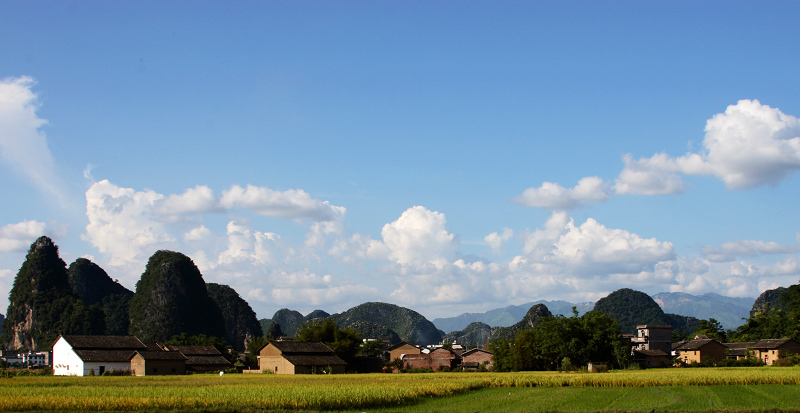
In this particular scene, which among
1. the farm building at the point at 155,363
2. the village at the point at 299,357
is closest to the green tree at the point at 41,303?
the village at the point at 299,357

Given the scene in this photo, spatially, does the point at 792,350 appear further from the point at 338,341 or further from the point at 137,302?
the point at 137,302

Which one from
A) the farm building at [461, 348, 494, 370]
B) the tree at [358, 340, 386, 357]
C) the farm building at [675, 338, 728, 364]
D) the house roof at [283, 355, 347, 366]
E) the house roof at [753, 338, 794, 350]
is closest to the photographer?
the house roof at [283, 355, 347, 366]

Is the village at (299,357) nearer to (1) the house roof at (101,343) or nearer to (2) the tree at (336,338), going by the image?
(1) the house roof at (101,343)

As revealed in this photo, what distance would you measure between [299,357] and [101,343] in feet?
67.3

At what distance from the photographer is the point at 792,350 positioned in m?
80.8

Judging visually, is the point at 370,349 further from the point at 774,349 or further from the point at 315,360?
the point at 774,349

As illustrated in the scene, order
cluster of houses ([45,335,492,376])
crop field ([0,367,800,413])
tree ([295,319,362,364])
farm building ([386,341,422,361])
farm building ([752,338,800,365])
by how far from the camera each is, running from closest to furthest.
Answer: crop field ([0,367,800,413]) < cluster of houses ([45,335,492,376]) < tree ([295,319,362,364]) < farm building ([752,338,800,365]) < farm building ([386,341,422,361])

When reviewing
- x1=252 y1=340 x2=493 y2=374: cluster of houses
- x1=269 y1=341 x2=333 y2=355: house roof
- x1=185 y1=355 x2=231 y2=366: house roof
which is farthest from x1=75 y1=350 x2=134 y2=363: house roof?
x1=269 y1=341 x2=333 y2=355: house roof

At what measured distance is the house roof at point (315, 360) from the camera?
6656cm

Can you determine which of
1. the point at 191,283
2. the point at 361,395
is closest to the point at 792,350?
the point at 361,395

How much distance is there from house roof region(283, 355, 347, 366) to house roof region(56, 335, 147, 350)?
1615 cm

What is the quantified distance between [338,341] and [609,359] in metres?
31.7

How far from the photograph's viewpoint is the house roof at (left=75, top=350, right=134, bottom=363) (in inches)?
2489

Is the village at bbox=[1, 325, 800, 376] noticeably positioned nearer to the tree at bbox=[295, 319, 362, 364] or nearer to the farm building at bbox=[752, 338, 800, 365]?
the farm building at bbox=[752, 338, 800, 365]
